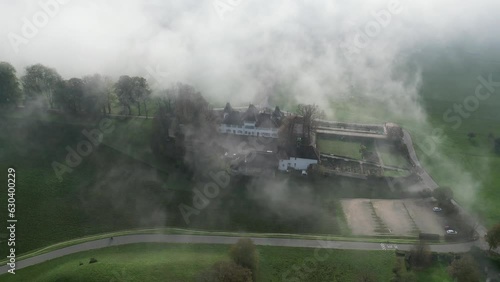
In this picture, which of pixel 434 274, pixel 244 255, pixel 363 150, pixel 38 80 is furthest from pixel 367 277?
pixel 38 80

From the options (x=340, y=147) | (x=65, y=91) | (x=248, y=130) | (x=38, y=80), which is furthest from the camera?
(x=248, y=130)

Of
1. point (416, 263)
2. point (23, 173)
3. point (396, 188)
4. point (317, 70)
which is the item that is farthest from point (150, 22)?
point (416, 263)

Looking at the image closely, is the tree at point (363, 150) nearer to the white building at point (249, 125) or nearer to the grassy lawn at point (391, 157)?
the grassy lawn at point (391, 157)

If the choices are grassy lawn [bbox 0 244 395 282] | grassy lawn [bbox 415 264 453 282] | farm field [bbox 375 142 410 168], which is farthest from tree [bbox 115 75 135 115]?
grassy lawn [bbox 415 264 453 282]

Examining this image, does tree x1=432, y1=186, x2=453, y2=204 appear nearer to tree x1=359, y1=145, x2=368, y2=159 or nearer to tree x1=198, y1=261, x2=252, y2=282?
tree x1=359, y1=145, x2=368, y2=159

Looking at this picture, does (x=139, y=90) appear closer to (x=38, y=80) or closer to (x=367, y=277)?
(x=38, y=80)
